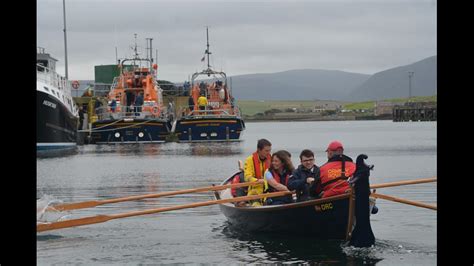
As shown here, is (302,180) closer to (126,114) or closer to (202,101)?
(202,101)

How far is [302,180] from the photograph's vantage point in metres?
17.5

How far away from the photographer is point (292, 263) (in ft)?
52.7

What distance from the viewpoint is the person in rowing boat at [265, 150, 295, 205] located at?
1847 cm

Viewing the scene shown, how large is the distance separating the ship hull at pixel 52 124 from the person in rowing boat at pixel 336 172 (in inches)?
1386

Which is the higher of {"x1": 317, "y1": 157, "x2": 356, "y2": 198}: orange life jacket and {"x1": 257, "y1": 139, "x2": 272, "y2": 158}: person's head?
{"x1": 257, "y1": 139, "x2": 272, "y2": 158}: person's head

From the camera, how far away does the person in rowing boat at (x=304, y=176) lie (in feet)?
56.6

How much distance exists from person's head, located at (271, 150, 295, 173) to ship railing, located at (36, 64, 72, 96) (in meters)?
34.8

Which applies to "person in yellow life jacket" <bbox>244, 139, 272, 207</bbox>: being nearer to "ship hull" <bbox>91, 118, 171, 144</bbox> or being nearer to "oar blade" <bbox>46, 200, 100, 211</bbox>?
"oar blade" <bbox>46, 200, 100, 211</bbox>

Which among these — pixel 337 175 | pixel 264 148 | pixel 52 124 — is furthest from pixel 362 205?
pixel 52 124

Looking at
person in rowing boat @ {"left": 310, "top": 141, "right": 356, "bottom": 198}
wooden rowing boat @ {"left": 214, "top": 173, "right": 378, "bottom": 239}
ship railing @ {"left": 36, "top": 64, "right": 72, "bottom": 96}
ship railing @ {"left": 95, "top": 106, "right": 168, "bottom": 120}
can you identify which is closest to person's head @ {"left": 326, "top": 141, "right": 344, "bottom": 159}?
person in rowing boat @ {"left": 310, "top": 141, "right": 356, "bottom": 198}

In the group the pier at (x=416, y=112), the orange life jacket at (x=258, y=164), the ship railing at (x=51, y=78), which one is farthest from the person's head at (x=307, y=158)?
the pier at (x=416, y=112)

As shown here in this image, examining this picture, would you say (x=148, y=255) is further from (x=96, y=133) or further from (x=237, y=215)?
(x=96, y=133)
